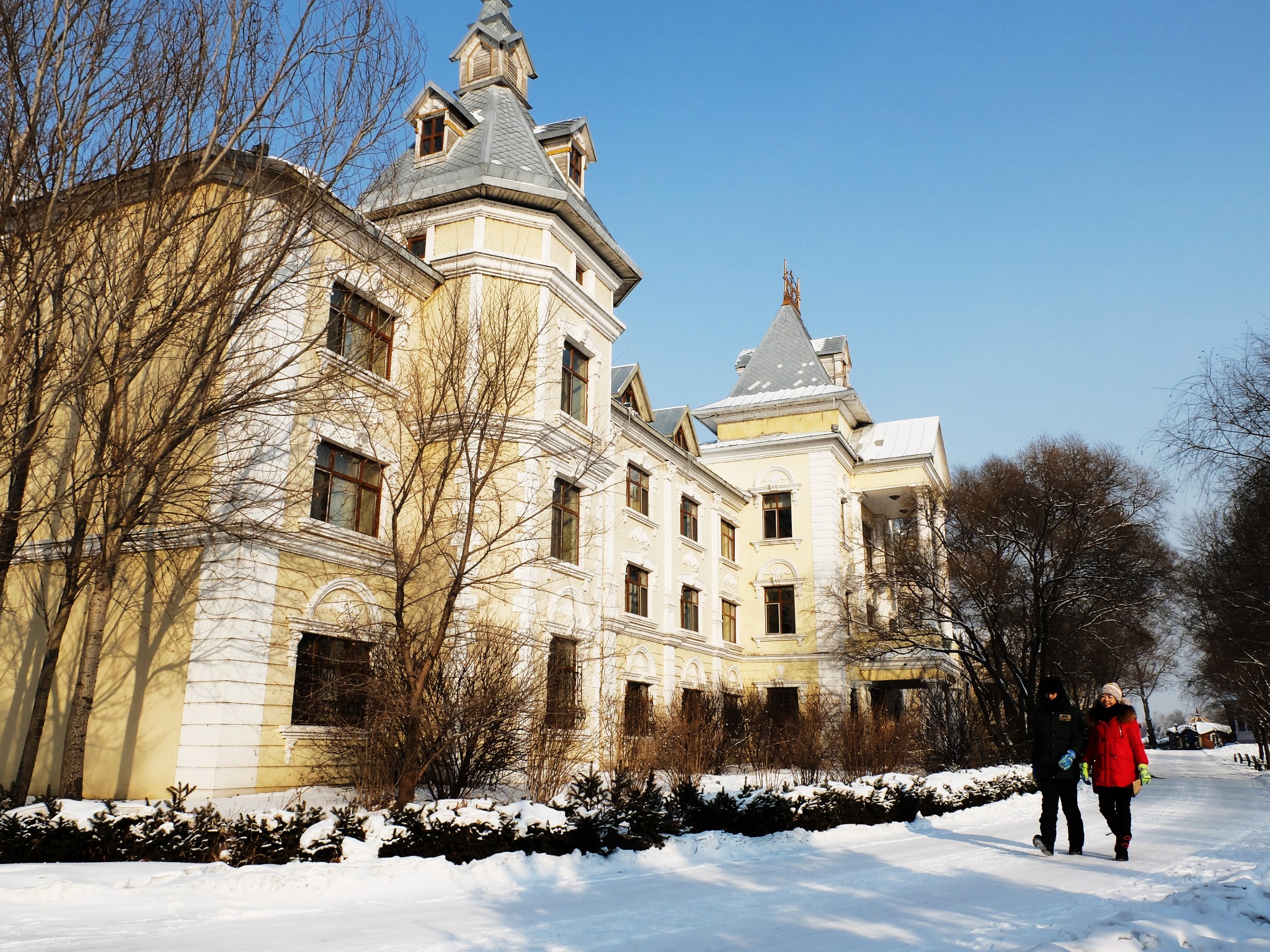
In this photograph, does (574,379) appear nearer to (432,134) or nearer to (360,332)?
(360,332)

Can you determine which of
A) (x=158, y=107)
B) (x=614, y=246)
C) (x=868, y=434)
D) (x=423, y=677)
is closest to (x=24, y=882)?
(x=423, y=677)

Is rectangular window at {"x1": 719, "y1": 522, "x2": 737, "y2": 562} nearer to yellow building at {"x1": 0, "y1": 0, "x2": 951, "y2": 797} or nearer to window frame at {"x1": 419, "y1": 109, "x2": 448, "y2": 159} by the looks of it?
yellow building at {"x1": 0, "y1": 0, "x2": 951, "y2": 797}

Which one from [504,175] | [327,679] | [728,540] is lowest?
[327,679]

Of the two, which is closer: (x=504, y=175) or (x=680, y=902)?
(x=680, y=902)

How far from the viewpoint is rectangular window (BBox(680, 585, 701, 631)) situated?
2997 cm

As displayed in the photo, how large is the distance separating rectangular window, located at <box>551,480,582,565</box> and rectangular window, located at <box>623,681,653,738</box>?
3630 mm

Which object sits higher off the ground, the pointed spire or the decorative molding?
the pointed spire

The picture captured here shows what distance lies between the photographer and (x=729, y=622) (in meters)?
34.2

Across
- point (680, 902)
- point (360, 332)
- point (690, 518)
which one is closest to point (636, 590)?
point (690, 518)

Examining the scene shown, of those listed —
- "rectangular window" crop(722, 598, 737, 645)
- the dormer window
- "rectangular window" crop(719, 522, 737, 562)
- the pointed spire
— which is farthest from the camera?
"rectangular window" crop(719, 522, 737, 562)

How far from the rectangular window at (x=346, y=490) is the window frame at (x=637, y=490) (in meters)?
10.2

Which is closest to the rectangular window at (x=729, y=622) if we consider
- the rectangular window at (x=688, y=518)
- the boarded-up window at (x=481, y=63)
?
the rectangular window at (x=688, y=518)

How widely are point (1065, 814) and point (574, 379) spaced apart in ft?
47.8

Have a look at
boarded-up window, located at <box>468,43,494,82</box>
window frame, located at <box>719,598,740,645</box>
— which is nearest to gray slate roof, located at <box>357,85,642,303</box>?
boarded-up window, located at <box>468,43,494,82</box>
